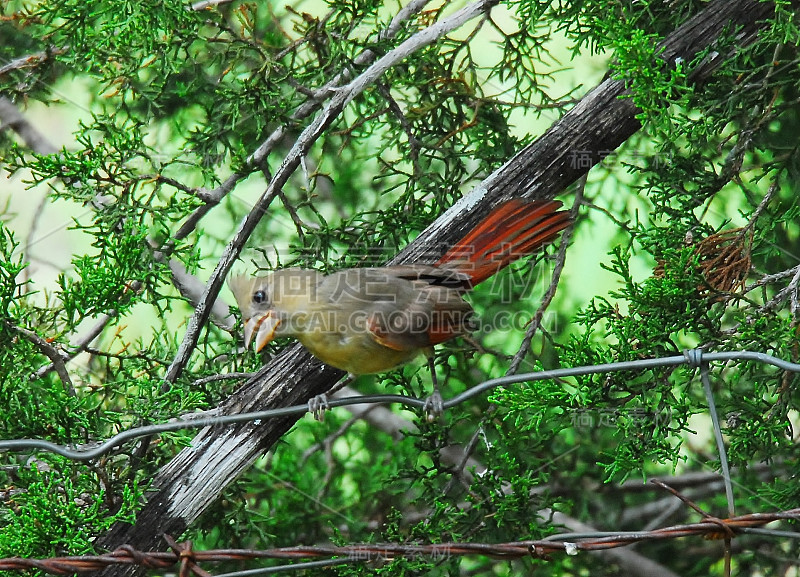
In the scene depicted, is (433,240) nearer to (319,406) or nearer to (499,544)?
(319,406)

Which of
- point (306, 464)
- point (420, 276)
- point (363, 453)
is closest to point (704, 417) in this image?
point (363, 453)

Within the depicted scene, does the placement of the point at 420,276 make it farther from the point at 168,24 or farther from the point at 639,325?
the point at 168,24

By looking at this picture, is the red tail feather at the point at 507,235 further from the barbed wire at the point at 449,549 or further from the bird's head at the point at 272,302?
the barbed wire at the point at 449,549

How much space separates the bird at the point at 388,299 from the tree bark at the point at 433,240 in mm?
144

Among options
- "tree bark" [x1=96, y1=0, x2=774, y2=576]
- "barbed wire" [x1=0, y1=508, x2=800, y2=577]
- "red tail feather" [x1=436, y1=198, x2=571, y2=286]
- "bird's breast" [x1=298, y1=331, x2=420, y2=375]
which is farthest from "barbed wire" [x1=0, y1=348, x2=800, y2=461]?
"red tail feather" [x1=436, y1=198, x2=571, y2=286]

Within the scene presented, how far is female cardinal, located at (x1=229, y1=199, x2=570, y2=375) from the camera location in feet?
10.1

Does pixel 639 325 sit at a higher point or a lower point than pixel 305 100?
lower

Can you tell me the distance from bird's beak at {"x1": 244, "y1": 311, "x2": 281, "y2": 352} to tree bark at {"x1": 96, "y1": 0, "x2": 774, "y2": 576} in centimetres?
34

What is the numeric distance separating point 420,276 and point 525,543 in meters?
1.33

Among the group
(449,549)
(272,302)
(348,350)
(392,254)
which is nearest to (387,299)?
(348,350)

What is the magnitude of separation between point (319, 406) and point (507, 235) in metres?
0.92

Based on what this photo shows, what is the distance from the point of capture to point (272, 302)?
3076 millimetres

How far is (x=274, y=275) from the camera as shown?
10.3 ft

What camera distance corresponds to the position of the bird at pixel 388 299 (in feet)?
10.1
